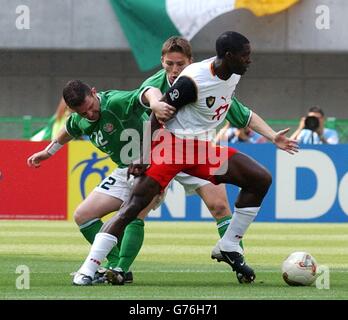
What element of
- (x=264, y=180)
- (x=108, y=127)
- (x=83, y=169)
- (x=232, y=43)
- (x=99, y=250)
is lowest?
(x=83, y=169)

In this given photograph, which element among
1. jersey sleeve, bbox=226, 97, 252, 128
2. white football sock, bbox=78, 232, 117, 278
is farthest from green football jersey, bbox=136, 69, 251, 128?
white football sock, bbox=78, 232, 117, 278

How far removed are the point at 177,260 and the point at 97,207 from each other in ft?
10.4

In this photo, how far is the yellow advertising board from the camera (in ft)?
74.2

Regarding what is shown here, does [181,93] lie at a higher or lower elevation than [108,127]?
higher

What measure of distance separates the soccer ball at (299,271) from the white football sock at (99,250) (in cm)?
156

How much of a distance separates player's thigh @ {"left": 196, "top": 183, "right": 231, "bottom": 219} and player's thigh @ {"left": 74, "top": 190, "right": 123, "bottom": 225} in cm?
88

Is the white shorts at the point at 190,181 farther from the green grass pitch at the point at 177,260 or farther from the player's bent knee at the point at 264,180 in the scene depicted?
A: the player's bent knee at the point at 264,180

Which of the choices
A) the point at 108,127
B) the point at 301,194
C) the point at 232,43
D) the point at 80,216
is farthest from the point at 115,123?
the point at 301,194

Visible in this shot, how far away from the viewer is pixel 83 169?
22859 millimetres

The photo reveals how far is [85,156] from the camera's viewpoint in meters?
22.9

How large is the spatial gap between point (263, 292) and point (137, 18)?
775 inches

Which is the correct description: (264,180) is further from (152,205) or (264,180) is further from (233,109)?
(152,205)

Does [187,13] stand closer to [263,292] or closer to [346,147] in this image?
[346,147]

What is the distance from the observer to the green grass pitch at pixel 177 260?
35.3ft
